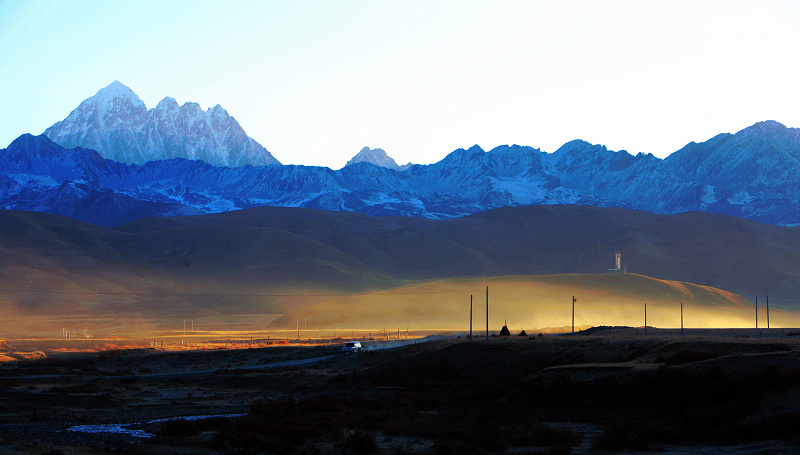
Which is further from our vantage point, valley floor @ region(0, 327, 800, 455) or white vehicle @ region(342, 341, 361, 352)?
white vehicle @ region(342, 341, 361, 352)

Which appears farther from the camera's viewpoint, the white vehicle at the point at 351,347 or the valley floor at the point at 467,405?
the white vehicle at the point at 351,347

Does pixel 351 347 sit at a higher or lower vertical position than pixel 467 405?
higher

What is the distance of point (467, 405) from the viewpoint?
2872cm

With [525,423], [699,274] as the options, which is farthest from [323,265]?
[525,423]

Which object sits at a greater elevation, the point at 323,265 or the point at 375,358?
the point at 323,265

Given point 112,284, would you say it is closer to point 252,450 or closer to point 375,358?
point 375,358

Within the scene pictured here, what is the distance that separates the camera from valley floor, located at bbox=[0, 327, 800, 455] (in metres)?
20.2

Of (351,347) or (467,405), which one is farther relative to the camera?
(351,347)

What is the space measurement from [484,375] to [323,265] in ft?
415

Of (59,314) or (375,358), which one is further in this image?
(59,314)

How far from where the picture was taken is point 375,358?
4734 centimetres

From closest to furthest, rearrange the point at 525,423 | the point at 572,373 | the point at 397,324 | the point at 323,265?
1. the point at 525,423
2. the point at 572,373
3. the point at 397,324
4. the point at 323,265

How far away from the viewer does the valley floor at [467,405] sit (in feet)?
66.2

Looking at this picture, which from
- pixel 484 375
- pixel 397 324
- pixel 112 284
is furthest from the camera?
pixel 112 284
